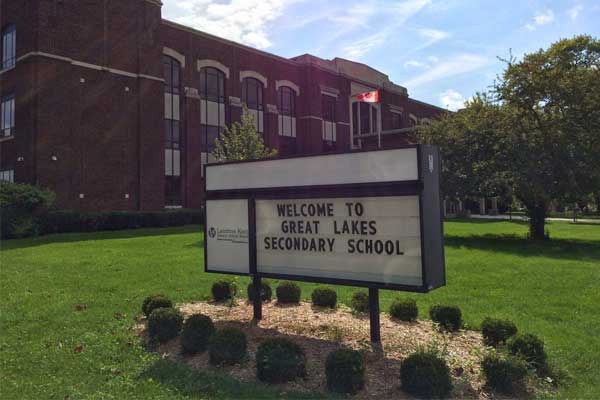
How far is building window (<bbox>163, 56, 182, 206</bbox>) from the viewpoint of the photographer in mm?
30125

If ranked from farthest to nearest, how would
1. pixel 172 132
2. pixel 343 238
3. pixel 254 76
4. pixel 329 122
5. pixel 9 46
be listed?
pixel 329 122, pixel 254 76, pixel 172 132, pixel 9 46, pixel 343 238

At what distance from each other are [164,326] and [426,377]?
308 cm

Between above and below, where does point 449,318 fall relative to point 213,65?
below

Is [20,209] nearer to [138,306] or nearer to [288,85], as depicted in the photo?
[138,306]

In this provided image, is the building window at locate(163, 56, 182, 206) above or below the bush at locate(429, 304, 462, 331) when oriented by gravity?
above

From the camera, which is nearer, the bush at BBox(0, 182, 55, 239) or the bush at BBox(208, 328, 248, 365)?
the bush at BBox(208, 328, 248, 365)

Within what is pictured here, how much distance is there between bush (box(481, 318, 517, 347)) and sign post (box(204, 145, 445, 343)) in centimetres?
119

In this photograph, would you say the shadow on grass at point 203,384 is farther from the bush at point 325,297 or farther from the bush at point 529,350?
the bush at point 325,297

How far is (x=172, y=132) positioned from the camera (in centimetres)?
3055

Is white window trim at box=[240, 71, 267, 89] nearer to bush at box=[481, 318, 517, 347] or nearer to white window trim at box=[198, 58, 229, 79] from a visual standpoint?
white window trim at box=[198, 58, 229, 79]

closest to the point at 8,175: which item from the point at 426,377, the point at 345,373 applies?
the point at 345,373

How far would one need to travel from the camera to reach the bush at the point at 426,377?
3887 millimetres

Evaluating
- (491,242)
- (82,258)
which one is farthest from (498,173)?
(82,258)

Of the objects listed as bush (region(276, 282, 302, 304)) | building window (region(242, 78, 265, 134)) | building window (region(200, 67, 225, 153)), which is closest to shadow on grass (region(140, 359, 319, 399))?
bush (region(276, 282, 302, 304))
